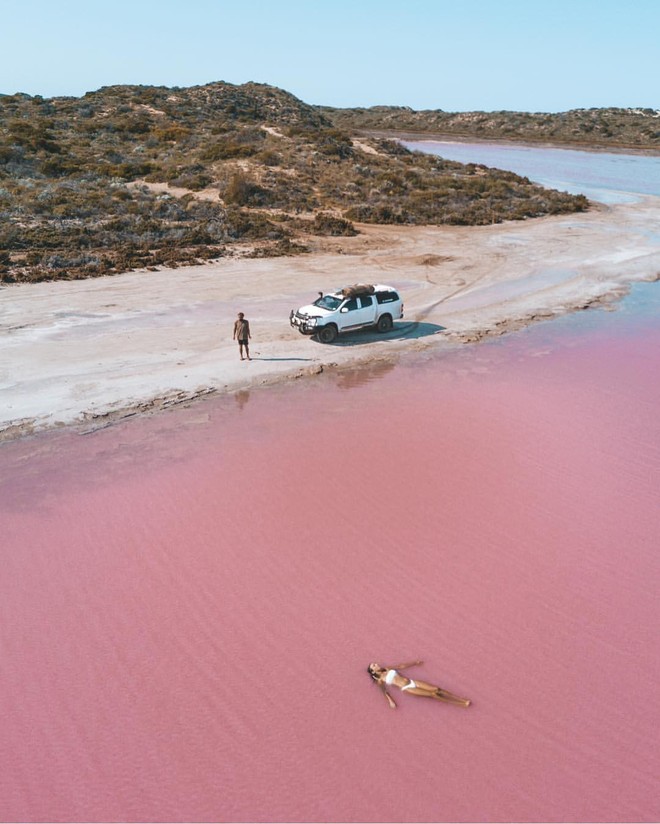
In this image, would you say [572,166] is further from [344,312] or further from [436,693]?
[436,693]

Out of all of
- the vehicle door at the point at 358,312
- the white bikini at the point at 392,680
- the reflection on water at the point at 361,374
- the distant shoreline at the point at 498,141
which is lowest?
the white bikini at the point at 392,680

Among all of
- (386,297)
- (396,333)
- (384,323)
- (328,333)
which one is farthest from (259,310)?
(396,333)

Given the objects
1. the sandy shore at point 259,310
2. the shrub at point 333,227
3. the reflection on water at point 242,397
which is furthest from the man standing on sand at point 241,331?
the shrub at point 333,227

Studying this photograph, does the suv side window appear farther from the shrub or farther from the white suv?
the shrub

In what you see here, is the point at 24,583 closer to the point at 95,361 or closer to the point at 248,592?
the point at 248,592

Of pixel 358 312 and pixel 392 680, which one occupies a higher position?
pixel 358 312

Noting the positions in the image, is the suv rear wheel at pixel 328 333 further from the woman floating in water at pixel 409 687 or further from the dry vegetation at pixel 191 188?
the woman floating in water at pixel 409 687

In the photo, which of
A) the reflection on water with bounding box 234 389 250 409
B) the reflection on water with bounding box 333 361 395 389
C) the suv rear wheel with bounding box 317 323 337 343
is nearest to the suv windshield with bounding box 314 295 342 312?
the suv rear wheel with bounding box 317 323 337 343
